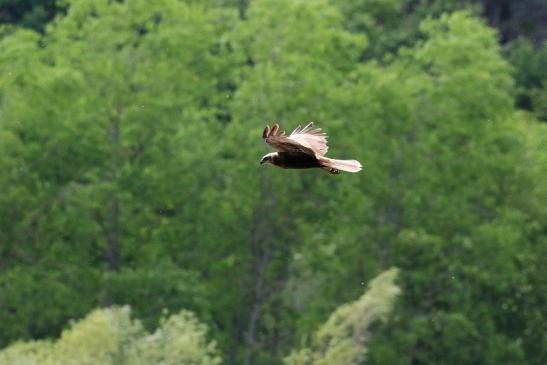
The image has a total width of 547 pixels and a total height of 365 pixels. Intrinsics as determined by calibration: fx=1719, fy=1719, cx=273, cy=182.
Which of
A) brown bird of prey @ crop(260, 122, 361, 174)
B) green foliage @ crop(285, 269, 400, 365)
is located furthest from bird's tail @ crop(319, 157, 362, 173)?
green foliage @ crop(285, 269, 400, 365)

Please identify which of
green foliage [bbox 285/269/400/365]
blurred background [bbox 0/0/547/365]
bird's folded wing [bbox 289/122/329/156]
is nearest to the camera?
bird's folded wing [bbox 289/122/329/156]

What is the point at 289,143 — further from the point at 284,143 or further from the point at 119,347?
the point at 119,347

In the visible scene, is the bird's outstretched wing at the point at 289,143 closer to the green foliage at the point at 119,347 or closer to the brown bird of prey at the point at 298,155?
the brown bird of prey at the point at 298,155

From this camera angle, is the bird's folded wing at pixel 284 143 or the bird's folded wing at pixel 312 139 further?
the bird's folded wing at pixel 312 139

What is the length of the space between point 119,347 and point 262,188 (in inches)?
468

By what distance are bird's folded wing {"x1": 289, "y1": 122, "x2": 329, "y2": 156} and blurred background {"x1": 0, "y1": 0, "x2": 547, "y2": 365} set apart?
30221 millimetres

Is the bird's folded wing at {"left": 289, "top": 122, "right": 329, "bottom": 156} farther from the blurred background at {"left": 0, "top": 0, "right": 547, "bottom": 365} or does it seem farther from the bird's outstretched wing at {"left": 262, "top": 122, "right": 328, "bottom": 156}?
the blurred background at {"left": 0, "top": 0, "right": 547, "bottom": 365}

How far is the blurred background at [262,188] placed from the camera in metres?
44.7

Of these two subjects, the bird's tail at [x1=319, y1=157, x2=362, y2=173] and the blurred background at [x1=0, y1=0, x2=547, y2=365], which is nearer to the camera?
the bird's tail at [x1=319, y1=157, x2=362, y2=173]

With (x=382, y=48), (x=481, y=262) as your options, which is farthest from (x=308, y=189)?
(x=382, y=48)

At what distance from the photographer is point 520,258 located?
147ft

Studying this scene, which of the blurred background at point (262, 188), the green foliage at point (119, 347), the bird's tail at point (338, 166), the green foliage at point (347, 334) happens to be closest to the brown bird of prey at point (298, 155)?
the bird's tail at point (338, 166)

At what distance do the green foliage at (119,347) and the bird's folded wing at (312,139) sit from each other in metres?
20.9

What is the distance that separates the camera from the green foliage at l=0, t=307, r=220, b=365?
3422cm
